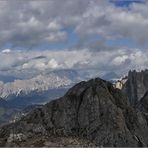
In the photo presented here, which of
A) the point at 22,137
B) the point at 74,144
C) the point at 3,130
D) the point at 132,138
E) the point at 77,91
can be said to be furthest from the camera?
the point at 77,91

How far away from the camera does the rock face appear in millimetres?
154875

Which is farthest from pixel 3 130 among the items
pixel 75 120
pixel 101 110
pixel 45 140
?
pixel 45 140

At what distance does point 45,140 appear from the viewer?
88438 mm

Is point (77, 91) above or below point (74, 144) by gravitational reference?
above

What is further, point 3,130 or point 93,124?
point 93,124

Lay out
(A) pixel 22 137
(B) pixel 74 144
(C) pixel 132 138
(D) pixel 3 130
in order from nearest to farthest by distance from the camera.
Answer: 1. (B) pixel 74 144
2. (A) pixel 22 137
3. (D) pixel 3 130
4. (C) pixel 132 138

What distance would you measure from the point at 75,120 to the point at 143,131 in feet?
95.6

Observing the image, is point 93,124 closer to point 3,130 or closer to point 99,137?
point 99,137

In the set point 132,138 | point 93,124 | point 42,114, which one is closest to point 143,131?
point 132,138

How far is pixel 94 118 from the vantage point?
163 metres

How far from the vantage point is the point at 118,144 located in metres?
156

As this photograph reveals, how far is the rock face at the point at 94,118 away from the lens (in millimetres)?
154875

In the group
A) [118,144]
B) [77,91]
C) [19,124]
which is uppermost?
[77,91]

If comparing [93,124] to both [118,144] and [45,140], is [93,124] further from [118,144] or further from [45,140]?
[45,140]
